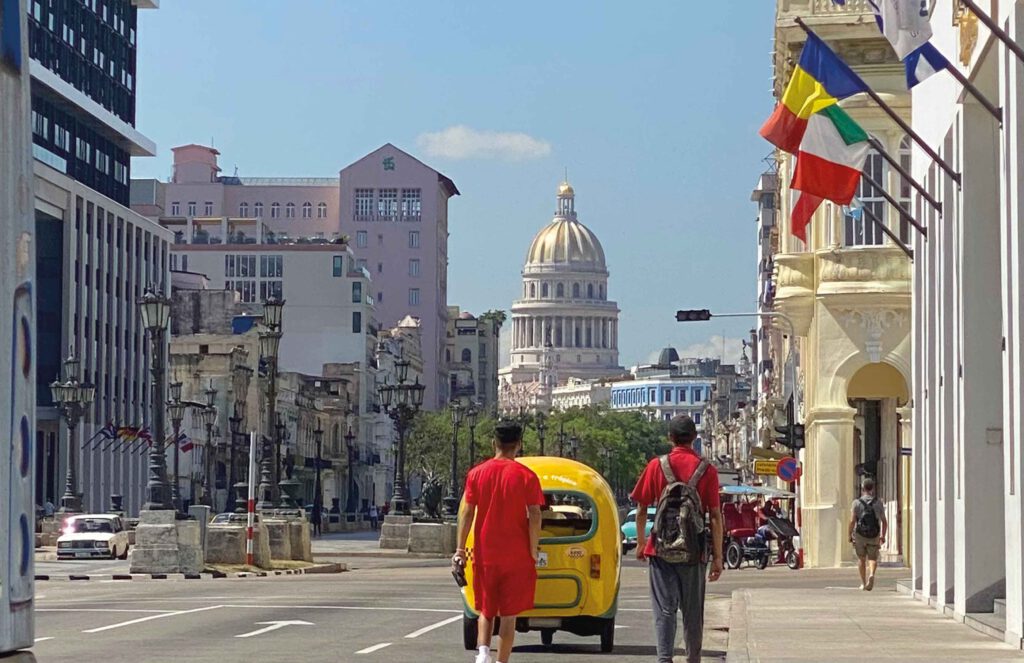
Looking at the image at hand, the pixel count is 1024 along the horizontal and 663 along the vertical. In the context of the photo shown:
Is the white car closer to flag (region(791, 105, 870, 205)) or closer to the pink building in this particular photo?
flag (region(791, 105, 870, 205))

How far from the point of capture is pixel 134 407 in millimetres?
112562

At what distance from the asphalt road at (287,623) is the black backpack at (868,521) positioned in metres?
2.37

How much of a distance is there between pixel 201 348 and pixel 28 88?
391 feet

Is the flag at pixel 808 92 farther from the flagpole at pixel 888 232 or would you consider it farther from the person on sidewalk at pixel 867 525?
the person on sidewalk at pixel 867 525

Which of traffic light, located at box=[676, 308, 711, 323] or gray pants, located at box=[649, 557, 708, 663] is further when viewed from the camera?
traffic light, located at box=[676, 308, 711, 323]

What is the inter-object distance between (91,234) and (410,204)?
94.3 metres

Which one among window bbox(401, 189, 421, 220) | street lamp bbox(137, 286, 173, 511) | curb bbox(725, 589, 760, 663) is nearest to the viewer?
curb bbox(725, 589, 760, 663)

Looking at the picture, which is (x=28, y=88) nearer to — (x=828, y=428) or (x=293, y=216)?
(x=828, y=428)

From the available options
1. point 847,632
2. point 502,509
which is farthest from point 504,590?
point 847,632

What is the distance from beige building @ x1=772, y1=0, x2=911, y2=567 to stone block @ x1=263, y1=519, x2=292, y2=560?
12.6 m

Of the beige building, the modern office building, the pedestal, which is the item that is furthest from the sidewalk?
the modern office building

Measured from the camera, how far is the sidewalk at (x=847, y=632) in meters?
18.2

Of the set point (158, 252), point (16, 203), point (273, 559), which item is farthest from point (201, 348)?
point (16, 203)

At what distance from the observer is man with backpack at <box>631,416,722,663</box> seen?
14562 mm
